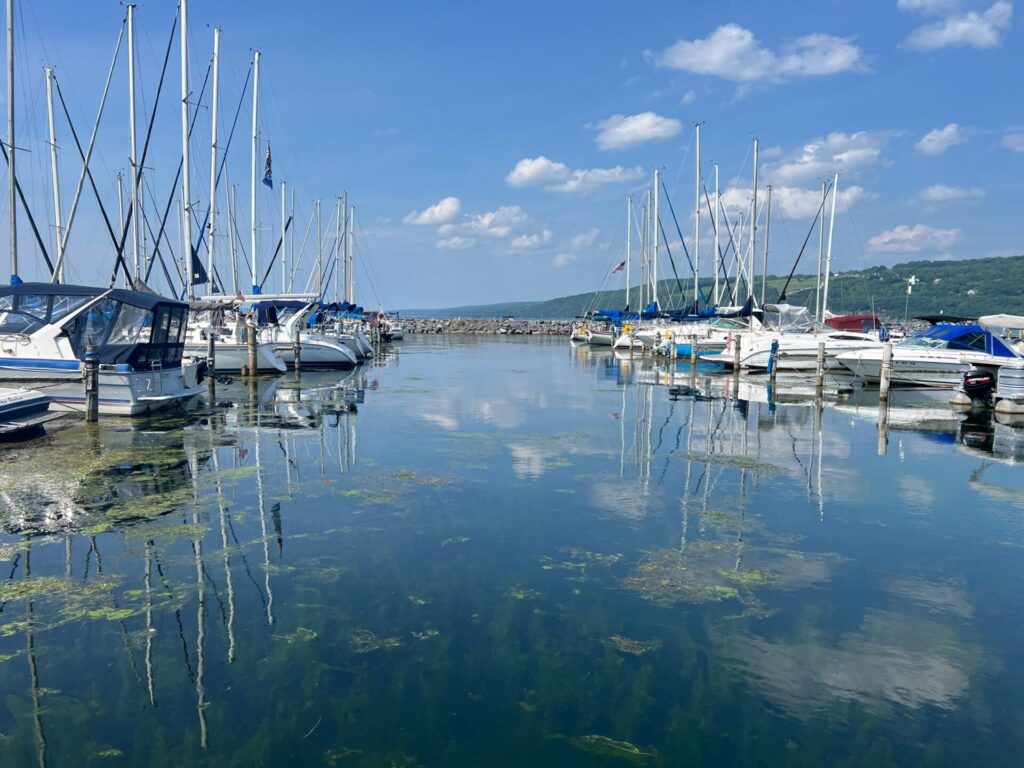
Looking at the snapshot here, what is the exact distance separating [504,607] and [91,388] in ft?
47.5

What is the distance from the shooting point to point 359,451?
1572 cm

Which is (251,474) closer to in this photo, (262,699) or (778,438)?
(262,699)

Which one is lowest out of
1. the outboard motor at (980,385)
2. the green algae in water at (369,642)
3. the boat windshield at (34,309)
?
the green algae in water at (369,642)

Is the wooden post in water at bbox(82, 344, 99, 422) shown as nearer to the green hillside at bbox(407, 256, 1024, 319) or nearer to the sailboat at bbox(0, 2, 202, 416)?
the sailboat at bbox(0, 2, 202, 416)

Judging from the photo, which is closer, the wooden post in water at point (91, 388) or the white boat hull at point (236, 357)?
the wooden post in water at point (91, 388)

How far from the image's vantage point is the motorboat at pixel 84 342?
60.7 feet

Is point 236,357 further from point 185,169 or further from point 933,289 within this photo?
point 933,289

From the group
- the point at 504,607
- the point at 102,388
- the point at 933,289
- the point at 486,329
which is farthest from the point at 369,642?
the point at 933,289

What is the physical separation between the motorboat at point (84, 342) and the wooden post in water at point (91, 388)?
51 centimetres

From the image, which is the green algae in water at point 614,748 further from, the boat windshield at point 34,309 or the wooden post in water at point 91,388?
the boat windshield at point 34,309

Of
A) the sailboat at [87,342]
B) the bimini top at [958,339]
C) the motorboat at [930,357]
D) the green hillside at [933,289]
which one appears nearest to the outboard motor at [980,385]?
the motorboat at [930,357]

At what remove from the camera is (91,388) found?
58.1 feet

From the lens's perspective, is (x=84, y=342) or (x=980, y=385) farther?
(x=980, y=385)

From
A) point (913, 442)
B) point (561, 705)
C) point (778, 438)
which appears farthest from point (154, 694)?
point (913, 442)
